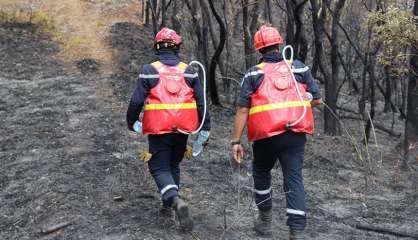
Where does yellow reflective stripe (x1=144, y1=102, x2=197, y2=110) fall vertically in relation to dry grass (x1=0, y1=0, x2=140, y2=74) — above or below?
below

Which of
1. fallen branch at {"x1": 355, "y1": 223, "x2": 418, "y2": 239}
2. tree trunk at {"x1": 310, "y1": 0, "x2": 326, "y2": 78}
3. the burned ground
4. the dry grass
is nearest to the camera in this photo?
the burned ground

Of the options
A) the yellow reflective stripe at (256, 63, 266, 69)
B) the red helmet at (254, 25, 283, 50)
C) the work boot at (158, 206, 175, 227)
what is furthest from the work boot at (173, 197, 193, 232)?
the red helmet at (254, 25, 283, 50)

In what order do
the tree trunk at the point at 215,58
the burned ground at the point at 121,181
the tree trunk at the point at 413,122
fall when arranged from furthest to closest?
the tree trunk at the point at 215,58 → the tree trunk at the point at 413,122 → the burned ground at the point at 121,181

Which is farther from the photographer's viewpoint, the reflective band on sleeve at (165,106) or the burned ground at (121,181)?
the burned ground at (121,181)

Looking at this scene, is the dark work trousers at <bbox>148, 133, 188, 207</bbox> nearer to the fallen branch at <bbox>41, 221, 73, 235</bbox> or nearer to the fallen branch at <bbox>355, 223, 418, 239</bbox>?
the fallen branch at <bbox>41, 221, 73, 235</bbox>

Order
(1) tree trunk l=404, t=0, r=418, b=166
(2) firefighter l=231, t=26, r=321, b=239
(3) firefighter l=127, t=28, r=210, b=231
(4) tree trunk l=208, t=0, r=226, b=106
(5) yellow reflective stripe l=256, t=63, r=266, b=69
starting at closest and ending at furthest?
(2) firefighter l=231, t=26, r=321, b=239
(5) yellow reflective stripe l=256, t=63, r=266, b=69
(3) firefighter l=127, t=28, r=210, b=231
(1) tree trunk l=404, t=0, r=418, b=166
(4) tree trunk l=208, t=0, r=226, b=106

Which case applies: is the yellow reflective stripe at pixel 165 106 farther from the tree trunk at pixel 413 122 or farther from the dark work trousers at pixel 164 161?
the tree trunk at pixel 413 122

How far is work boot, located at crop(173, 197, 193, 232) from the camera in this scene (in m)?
4.96

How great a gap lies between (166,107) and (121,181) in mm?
2003

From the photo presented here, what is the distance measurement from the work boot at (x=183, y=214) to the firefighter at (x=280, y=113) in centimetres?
80

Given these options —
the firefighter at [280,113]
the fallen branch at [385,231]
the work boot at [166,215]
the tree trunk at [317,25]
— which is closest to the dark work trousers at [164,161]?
the work boot at [166,215]

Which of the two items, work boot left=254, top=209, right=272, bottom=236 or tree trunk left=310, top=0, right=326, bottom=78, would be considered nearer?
work boot left=254, top=209, right=272, bottom=236

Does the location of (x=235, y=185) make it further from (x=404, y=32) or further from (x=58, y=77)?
(x=58, y=77)

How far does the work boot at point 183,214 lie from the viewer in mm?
4965
